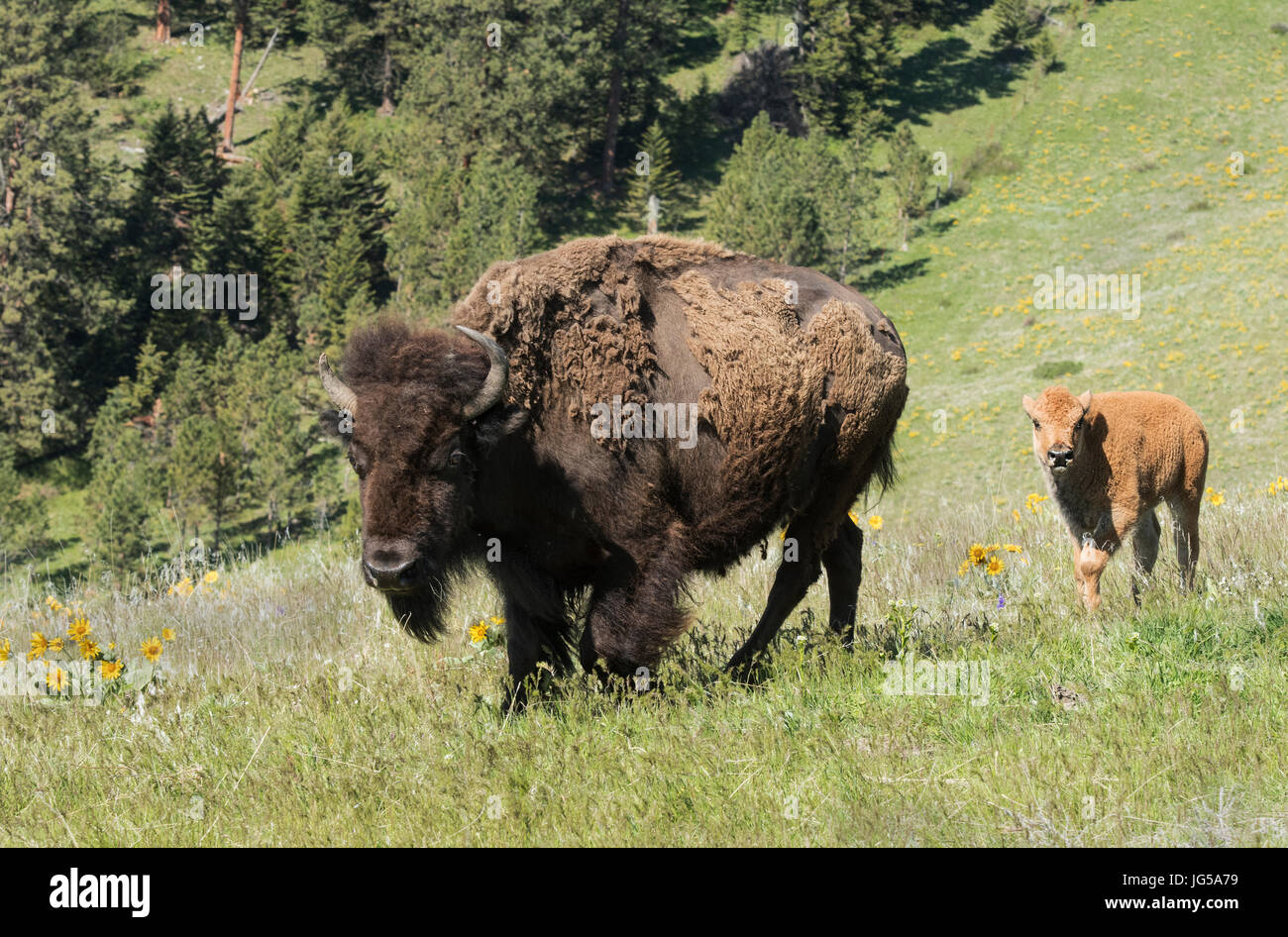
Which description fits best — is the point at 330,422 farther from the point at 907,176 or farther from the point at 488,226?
the point at 907,176

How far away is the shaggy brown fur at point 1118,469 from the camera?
7.16m

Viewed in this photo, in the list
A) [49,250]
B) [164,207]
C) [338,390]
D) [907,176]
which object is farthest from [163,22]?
[338,390]

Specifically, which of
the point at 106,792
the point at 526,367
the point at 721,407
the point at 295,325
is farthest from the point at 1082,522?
the point at 295,325

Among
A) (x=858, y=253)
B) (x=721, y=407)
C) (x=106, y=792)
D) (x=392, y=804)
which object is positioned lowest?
(x=858, y=253)

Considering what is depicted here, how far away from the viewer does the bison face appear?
23.3ft

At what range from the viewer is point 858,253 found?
52094 mm

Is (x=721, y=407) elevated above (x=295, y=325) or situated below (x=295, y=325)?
above

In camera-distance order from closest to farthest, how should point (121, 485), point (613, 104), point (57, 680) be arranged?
1. point (57, 680)
2. point (121, 485)
3. point (613, 104)

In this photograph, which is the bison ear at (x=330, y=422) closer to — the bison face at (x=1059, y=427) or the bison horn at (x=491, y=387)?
the bison horn at (x=491, y=387)

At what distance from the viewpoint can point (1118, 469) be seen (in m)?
7.29

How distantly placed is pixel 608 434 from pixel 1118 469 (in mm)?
3589

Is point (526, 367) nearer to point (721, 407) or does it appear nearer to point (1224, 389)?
point (721, 407)

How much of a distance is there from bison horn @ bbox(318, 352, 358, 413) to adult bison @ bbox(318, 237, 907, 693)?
14 mm
